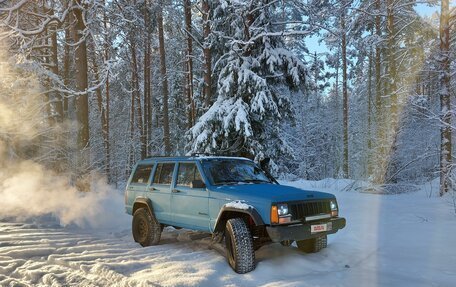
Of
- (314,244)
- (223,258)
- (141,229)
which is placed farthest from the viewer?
(141,229)

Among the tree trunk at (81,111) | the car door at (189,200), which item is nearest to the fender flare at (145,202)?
the car door at (189,200)

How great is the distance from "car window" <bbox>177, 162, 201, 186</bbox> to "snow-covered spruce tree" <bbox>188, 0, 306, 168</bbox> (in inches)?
237

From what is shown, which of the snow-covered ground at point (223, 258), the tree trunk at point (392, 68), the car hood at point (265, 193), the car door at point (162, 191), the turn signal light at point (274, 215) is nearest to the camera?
the snow-covered ground at point (223, 258)

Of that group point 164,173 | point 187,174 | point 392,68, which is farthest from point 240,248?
point 392,68

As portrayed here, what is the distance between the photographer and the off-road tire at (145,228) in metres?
7.89

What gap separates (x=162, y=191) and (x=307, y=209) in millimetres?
3211

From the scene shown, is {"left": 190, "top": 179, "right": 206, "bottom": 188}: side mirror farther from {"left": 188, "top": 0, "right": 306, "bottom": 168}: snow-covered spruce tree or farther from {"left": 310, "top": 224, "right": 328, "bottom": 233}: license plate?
{"left": 188, "top": 0, "right": 306, "bottom": 168}: snow-covered spruce tree

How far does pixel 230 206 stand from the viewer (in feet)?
19.9

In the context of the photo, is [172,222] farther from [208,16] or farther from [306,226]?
[208,16]

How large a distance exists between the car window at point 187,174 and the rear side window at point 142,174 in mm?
1177

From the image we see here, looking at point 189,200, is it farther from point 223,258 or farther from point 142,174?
point 142,174

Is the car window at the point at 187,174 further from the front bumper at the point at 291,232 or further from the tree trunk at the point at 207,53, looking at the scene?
the tree trunk at the point at 207,53

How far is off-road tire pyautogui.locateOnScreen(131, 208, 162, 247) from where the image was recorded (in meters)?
7.89

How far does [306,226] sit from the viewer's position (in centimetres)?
580
